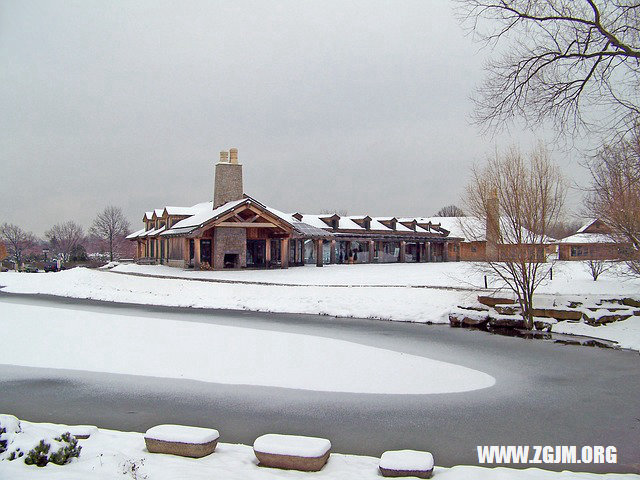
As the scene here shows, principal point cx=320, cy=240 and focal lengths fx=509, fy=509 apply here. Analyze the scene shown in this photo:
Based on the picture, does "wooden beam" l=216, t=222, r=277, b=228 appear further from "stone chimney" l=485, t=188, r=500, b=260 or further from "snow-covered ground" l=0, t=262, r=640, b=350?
"stone chimney" l=485, t=188, r=500, b=260

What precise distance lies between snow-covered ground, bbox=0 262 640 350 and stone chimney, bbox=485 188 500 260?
1219 mm

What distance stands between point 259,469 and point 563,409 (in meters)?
5.78

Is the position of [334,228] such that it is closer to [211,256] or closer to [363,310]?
[211,256]

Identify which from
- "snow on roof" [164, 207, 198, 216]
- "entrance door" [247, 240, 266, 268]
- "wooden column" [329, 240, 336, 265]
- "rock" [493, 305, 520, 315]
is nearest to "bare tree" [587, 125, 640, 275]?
"rock" [493, 305, 520, 315]

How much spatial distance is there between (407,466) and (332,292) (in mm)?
18286

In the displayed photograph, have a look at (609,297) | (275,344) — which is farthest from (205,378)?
(609,297)

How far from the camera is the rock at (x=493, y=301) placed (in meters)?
19.9

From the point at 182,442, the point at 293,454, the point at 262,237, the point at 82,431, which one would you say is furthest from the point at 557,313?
the point at 262,237

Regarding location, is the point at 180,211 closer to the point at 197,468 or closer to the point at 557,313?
the point at 557,313

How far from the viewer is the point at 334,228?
48812mm

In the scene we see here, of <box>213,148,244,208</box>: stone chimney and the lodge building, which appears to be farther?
<box>213,148,244,208</box>: stone chimney

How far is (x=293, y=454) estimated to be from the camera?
5.93 m

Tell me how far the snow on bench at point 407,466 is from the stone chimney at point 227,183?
36.5 meters

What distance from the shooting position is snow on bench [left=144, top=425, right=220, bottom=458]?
6.15 m
